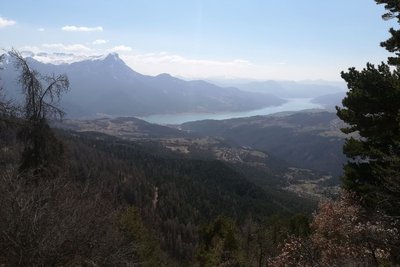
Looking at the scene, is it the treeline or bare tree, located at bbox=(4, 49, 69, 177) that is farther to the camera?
bare tree, located at bbox=(4, 49, 69, 177)

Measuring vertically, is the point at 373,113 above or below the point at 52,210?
above

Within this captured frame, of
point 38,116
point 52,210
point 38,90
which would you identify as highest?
point 38,90

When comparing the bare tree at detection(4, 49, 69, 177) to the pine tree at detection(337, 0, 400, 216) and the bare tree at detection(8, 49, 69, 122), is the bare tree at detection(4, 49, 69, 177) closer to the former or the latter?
the bare tree at detection(8, 49, 69, 122)

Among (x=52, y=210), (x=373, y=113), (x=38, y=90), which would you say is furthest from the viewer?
(x=373, y=113)

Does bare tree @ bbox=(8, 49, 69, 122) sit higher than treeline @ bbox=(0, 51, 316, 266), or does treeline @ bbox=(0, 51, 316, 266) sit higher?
bare tree @ bbox=(8, 49, 69, 122)

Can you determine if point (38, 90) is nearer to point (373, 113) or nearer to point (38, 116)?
point (38, 116)

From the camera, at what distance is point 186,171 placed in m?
194

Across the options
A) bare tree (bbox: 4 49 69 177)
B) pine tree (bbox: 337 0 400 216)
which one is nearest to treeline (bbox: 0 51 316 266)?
bare tree (bbox: 4 49 69 177)

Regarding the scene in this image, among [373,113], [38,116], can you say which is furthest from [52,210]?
[373,113]

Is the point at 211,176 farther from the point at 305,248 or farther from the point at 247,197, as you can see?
the point at 305,248

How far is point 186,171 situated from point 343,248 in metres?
178

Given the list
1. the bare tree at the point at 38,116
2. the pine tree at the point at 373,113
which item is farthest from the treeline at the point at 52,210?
the pine tree at the point at 373,113

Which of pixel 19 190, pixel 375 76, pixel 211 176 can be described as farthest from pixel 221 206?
pixel 19 190

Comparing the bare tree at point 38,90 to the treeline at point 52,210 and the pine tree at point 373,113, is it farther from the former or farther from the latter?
the pine tree at point 373,113
